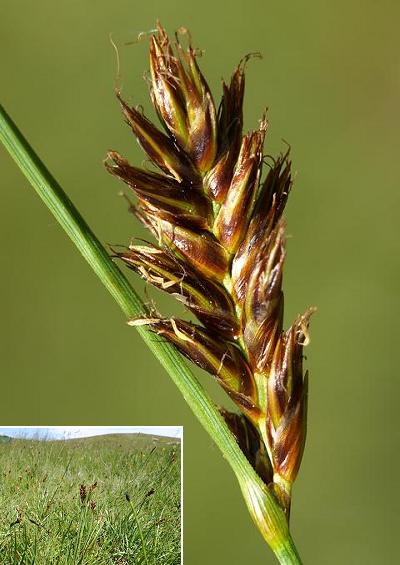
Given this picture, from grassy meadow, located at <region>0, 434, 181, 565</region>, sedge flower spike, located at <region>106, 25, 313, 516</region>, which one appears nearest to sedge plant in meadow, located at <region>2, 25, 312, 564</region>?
sedge flower spike, located at <region>106, 25, 313, 516</region>

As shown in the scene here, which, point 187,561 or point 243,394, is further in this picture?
point 187,561

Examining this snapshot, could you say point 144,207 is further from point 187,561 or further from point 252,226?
point 187,561

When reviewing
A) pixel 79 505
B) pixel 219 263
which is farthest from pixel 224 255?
pixel 79 505

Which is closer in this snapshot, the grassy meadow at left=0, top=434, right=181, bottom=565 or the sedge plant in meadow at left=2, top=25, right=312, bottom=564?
the sedge plant in meadow at left=2, top=25, right=312, bottom=564

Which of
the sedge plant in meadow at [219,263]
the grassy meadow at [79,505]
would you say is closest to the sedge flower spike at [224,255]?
the sedge plant in meadow at [219,263]

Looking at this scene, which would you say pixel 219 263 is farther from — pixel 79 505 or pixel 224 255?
pixel 79 505

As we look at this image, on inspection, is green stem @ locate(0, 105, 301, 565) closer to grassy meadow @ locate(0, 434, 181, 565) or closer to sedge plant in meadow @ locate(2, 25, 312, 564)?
sedge plant in meadow @ locate(2, 25, 312, 564)

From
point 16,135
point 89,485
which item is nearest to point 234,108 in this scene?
point 16,135

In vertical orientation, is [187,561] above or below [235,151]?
below
